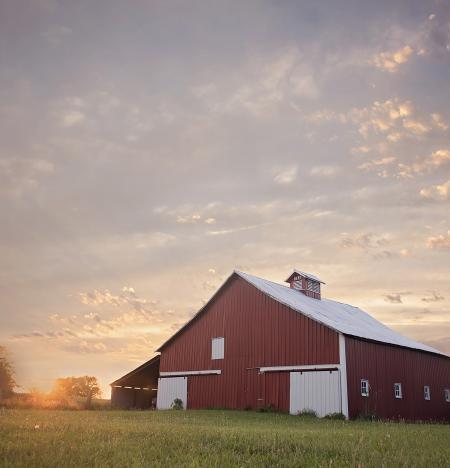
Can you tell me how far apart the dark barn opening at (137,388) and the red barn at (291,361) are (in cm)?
31

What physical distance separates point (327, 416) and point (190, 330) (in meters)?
12.2

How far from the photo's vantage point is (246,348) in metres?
31.2

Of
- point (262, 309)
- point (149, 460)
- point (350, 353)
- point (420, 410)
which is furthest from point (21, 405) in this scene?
point (420, 410)

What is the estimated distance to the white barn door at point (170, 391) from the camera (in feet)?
112

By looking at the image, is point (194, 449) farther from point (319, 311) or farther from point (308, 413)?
point (319, 311)

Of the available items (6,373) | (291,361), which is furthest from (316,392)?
(6,373)

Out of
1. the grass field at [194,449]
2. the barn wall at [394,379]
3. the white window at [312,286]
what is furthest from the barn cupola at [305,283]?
the grass field at [194,449]

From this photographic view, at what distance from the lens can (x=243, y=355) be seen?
1231 inches

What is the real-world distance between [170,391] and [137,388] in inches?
252

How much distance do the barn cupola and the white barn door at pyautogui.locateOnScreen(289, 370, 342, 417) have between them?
10.2 metres

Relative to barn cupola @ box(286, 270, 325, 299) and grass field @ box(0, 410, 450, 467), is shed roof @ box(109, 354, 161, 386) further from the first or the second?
grass field @ box(0, 410, 450, 467)

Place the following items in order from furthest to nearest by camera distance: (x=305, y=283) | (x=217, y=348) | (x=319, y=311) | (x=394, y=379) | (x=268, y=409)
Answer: (x=305, y=283) → (x=217, y=348) → (x=319, y=311) → (x=394, y=379) → (x=268, y=409)

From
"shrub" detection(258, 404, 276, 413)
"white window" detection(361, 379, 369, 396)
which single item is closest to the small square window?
"white window" detection(361, 379, 369, 396)

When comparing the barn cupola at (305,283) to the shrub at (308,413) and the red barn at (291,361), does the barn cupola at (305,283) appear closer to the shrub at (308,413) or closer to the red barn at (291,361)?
the red barn at (291,361)
